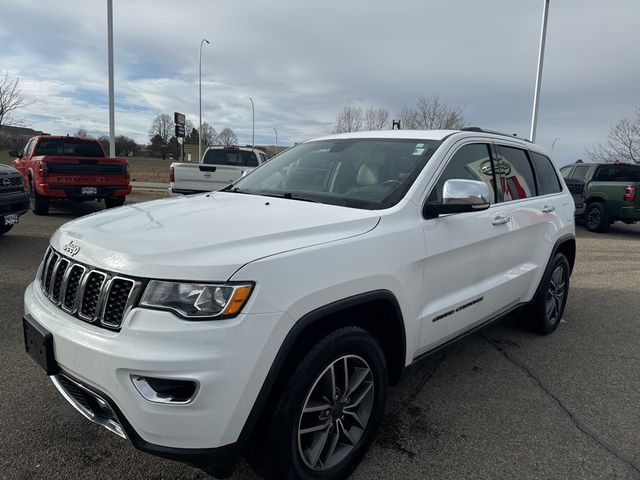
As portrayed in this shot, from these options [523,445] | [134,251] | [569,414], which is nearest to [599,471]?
[523,445]

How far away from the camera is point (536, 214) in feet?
13.3

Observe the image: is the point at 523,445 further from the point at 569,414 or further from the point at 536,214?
the point at 536,214

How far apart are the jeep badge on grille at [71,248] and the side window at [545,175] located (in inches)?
151

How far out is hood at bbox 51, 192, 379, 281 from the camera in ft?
6.30

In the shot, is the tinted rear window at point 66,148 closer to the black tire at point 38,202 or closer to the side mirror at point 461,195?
the black tire at point 38,202

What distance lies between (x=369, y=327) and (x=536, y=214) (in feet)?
7.46

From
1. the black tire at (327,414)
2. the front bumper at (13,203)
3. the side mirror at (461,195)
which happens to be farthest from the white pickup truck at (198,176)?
the black tire at (327,414)

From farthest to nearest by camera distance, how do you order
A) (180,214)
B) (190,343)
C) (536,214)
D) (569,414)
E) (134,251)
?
(536,214)
(569,414)
(180,214)
(134,251)
(190,343)

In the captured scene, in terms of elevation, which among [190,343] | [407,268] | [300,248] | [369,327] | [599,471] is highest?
[300,248]

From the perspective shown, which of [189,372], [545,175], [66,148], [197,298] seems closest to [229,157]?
[66,148]

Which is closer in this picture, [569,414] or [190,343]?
[190,343]

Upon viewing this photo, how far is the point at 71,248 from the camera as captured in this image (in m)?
2.30

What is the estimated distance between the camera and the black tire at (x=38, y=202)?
10.7 metres

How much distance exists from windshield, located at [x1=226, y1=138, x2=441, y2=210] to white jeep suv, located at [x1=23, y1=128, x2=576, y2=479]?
0.01 metres
